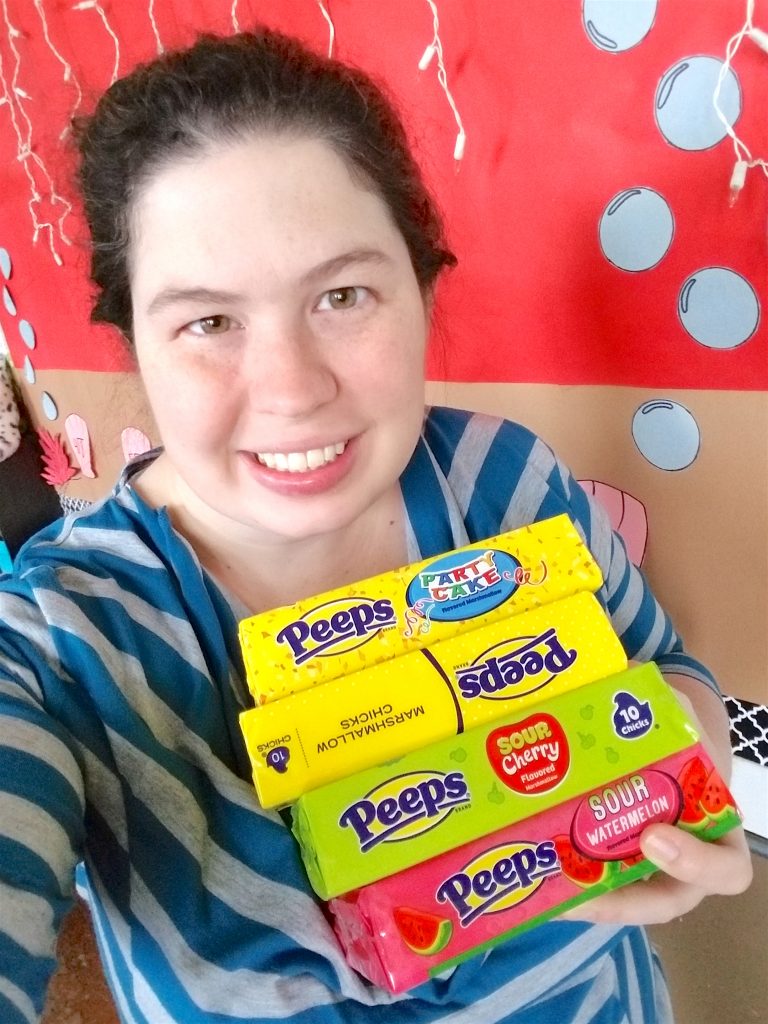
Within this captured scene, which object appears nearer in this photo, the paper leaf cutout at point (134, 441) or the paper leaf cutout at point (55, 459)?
the paper leaf cutout at point (134, 441)

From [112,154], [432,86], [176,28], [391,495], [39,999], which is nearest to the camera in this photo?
[39,999]

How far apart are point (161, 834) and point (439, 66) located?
0.81 m

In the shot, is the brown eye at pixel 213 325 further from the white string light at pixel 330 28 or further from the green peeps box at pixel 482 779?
the white string light at pixel 330 28

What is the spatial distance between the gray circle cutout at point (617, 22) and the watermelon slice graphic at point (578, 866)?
0.69m

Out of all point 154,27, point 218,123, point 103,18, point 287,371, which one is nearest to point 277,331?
point 287,371

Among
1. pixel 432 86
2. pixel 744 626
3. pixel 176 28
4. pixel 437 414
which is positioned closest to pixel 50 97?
pixel 176 28

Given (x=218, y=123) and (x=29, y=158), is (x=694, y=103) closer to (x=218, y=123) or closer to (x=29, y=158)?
(x=218, y=123)

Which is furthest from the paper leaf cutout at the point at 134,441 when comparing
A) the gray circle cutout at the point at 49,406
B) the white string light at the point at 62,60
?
the white string light at the point at 62,60

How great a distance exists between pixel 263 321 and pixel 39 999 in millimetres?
428

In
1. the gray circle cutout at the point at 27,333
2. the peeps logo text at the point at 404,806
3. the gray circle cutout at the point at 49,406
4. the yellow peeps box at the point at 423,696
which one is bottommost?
A: the peeps logo text at the point at 404,806

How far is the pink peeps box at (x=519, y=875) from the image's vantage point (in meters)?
0.44

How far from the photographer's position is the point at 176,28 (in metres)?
1.08

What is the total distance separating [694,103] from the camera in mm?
689

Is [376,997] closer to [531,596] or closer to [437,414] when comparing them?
[531,596]
